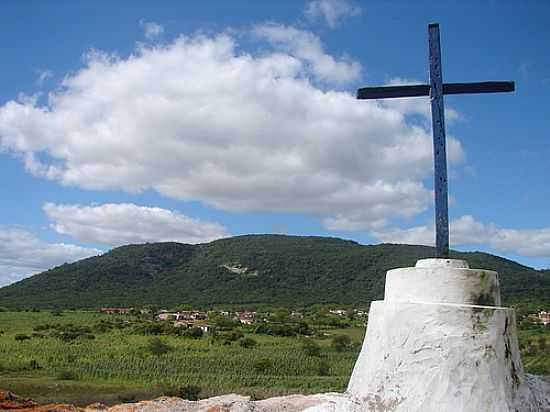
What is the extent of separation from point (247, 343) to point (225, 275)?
5044cm

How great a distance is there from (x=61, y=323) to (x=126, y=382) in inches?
1163

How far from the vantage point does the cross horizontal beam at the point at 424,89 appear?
6.60 meters

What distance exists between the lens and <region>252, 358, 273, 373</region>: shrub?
107ft

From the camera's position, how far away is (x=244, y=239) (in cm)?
10769

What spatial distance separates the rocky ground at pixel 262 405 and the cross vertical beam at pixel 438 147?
1.74 metres

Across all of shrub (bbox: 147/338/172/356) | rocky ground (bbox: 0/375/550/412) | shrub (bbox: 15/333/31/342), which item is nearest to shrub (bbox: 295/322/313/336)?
shrub (bbox: 147/338/172/356)

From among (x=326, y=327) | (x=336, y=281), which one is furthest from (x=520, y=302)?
(x=336, y=281)

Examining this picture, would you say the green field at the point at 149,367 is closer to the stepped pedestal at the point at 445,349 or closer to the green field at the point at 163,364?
the green field at the point at 163,364

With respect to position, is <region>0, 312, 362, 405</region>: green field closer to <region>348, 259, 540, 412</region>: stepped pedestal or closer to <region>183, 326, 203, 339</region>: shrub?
<region>183, 326, 203, 339</region>: shrub

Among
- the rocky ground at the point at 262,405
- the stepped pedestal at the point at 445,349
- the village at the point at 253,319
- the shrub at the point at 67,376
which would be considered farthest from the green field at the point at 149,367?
the stepped pedestal at the point at 445,349

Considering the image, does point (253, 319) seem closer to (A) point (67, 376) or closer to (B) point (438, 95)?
(A) point (67, 376)

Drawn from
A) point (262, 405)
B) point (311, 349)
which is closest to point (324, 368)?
point (311, 349)

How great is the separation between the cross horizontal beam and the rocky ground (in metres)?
3.14

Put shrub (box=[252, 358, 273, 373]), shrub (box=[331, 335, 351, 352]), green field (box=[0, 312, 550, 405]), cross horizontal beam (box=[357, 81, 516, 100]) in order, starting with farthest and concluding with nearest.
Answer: shrub (box=[331, 335, 351, 352])
shrub (box=[252, 358, 273, 373])
green field (box=[0, 312, 550, 405])
cross horizontal beam (box=[357, 81, 516, 100])
